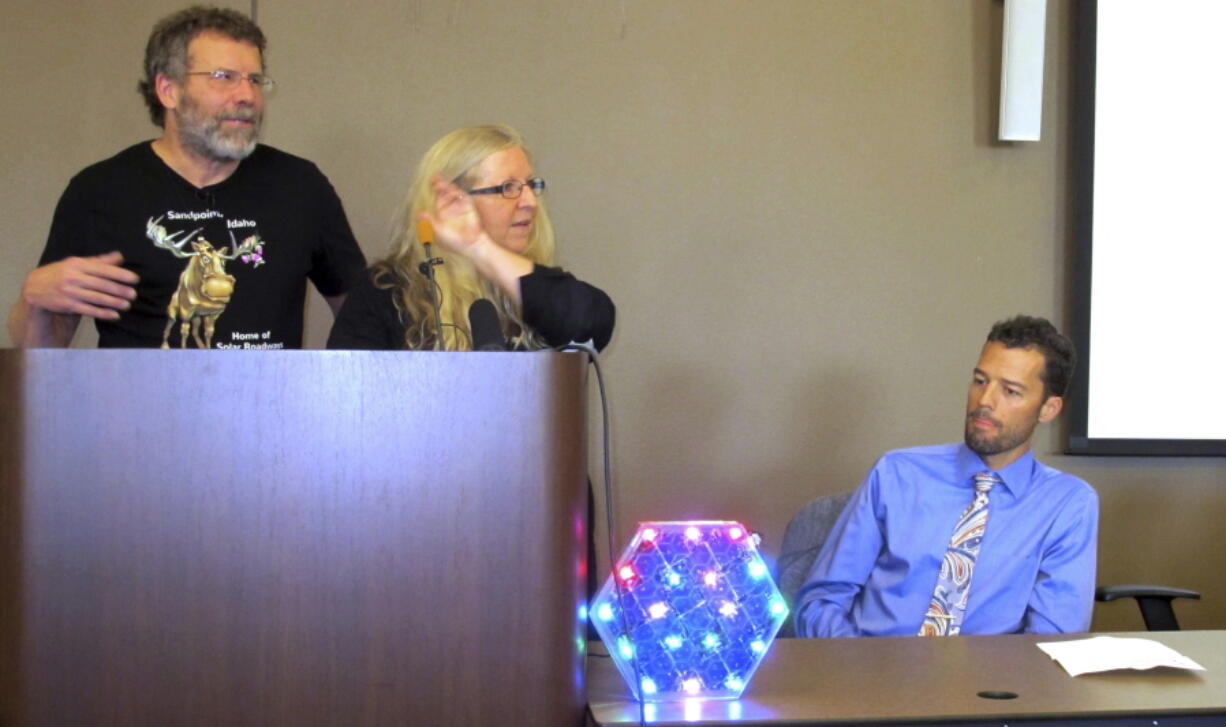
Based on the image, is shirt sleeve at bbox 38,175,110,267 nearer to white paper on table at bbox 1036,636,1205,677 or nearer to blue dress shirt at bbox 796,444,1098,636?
blue dress shirt at bbox 796,444,1098,636

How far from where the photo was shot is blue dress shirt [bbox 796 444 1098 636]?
2.50 meters

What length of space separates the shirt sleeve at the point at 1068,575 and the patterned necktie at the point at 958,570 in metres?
0.12

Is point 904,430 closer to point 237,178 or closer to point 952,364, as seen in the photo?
point 952,364

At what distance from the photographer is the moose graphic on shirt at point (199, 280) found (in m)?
2.18

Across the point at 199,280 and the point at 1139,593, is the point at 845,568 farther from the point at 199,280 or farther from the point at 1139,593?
the point at 199,280

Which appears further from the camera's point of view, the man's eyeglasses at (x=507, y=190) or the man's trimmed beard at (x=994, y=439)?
the man's trimmed beard at (x=994, y=439)

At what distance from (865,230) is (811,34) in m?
0.56

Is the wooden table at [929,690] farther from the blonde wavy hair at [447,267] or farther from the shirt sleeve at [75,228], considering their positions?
the shirt sleeve at [75,228]

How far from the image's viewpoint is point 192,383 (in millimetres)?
1414

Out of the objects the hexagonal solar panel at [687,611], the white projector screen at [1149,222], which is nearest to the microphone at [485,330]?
the hexagonal solar panel at [687,611]

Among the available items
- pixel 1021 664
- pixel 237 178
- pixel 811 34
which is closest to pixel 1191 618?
pixel 811 34

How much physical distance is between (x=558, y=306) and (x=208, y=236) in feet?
3.14

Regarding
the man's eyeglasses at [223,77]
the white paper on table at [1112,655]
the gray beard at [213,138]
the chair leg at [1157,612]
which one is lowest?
the chair leg at [1157,612]

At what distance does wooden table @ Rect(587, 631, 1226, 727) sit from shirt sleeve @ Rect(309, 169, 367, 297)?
113 cm
